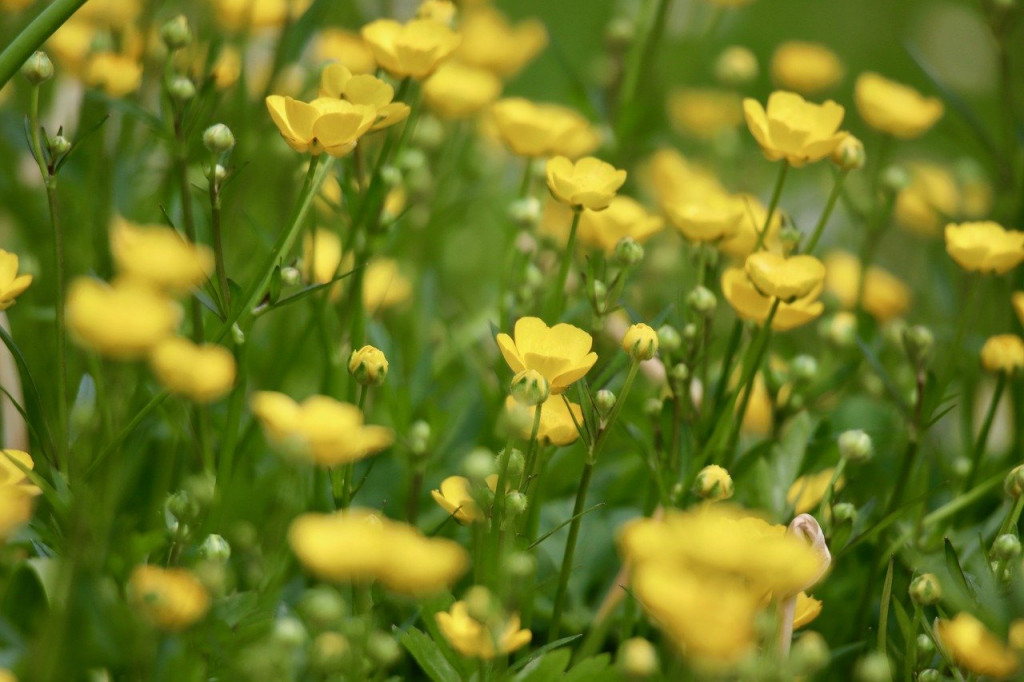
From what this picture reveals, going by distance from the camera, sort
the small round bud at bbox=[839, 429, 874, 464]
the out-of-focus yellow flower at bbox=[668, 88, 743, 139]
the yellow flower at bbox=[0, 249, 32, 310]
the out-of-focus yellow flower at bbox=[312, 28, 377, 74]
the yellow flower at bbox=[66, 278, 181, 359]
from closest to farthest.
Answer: the yellow flower at bbox=[66, 278, 181, 359], the yellow flower at bbox=[0, 249, 32, 310], the small round bud at bbox=[839, 429, 874, 464], the out-of-focus yellow flower at bbox=[312, 28, 377, 74], the out-of-focus yellow flower at bbox=[668, 88, 743, 139]

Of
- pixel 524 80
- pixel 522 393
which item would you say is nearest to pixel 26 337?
pixel 522 393

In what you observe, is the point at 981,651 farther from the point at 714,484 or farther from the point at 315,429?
the point at 315,429

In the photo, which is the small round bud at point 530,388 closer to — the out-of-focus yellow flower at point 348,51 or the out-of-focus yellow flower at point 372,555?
the out-of-focus yellow flower at point 372,555

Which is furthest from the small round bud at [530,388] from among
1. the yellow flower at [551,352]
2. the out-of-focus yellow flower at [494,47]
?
the out-of-focus yellow flower at [494,47]

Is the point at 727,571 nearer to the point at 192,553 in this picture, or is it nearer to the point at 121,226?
the point at 192,553

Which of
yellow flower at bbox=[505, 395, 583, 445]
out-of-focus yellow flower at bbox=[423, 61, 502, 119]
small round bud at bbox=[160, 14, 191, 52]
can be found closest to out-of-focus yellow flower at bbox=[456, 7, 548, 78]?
out-of-focus yellow flower at bbox=[423, 61, 502, 119]

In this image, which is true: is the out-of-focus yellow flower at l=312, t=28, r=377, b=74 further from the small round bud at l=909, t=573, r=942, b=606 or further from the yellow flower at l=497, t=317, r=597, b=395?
the small round bud at l=909, t=573, r=942, b=606
